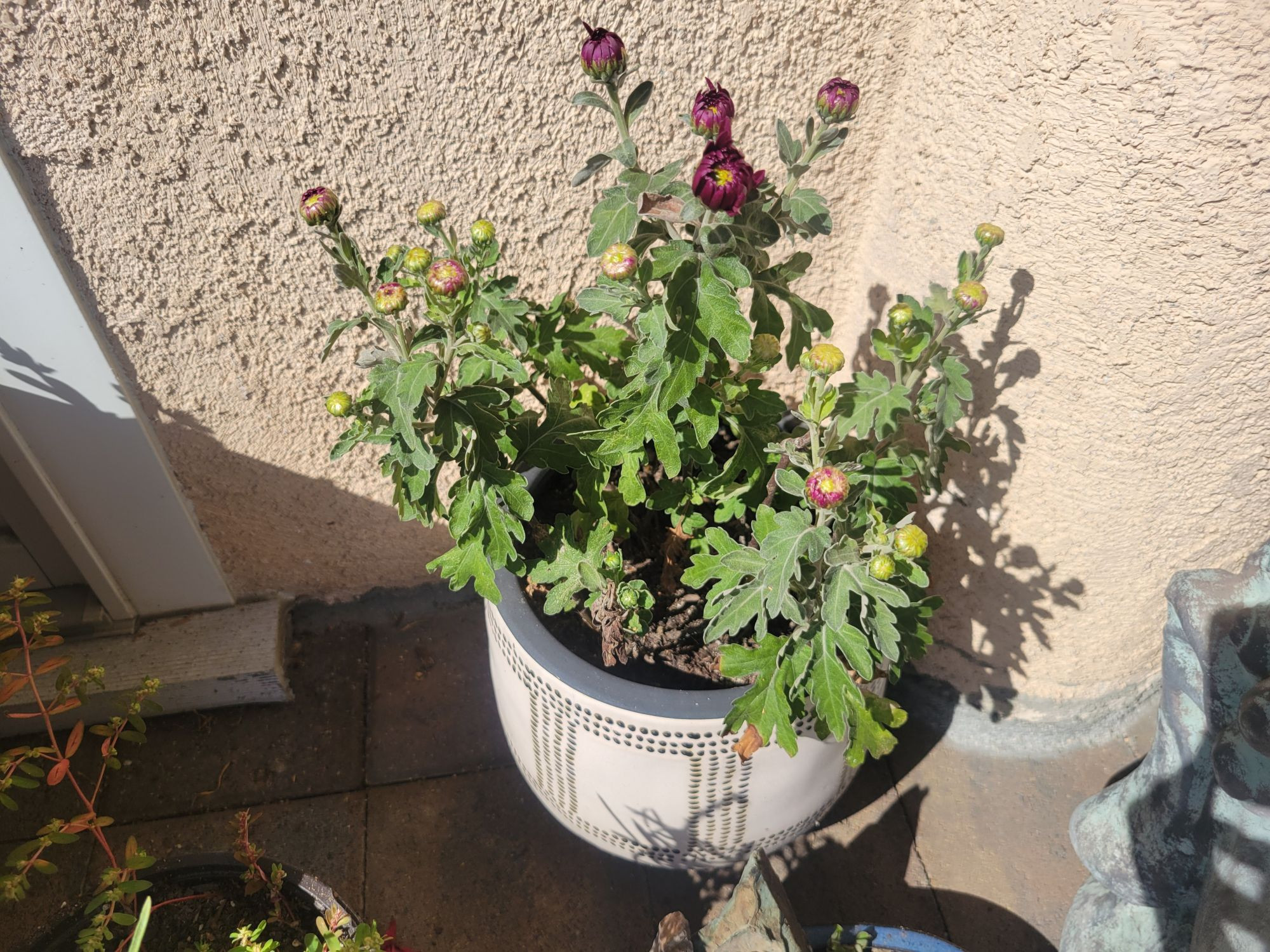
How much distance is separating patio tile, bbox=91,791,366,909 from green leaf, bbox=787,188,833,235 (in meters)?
1.56

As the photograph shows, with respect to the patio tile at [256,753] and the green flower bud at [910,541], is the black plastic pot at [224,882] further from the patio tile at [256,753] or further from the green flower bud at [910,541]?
the green flower bud at [910,541]

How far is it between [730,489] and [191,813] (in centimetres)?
140

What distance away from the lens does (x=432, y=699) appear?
6.82ft

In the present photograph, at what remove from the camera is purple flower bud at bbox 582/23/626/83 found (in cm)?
99

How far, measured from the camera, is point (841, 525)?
1.20 meters

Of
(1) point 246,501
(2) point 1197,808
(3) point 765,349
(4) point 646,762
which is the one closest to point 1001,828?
(2) point 1197,808

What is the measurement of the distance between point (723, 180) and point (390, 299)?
407 mm

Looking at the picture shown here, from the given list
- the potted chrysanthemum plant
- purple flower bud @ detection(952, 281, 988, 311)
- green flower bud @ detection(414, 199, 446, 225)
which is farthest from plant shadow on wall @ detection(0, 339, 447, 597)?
purple flower bud @ detection(952, 281, 988, 311)

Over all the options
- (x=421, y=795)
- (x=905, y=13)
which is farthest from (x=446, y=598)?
(x=905, y=13)

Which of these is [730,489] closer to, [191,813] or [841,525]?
[841,525]

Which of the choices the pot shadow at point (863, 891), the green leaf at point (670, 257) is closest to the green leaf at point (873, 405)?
the green leaf at point (670, 257)

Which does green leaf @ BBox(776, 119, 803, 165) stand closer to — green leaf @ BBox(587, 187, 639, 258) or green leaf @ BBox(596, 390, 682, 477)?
green leaf @ BBox(587, 187, 639, 258)

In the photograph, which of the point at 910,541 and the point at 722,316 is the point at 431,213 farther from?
the point at 910,541

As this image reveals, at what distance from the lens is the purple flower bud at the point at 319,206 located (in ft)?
3.35
